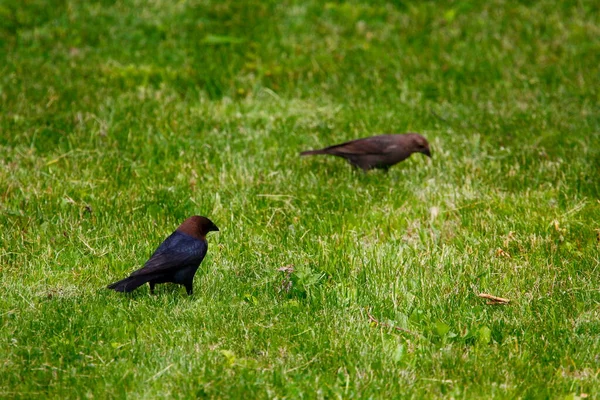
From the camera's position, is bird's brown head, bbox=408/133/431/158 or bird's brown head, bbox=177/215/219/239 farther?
bird's brown head, bbox=408/133/431/158

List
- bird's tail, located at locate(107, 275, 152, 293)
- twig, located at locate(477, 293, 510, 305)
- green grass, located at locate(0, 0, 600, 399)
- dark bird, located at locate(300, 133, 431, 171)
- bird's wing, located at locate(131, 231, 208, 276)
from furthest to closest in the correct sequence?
dark bird, located at locate(300, 133, 431, 171) < twig, located at locate(477, 293, 510, 305) < bird's wing, located at locate(131, 231, 208, 276) < bird's tail, located at locate(107, 275, 152, 293) < green grass, located at locate(0, 0, 600, 399)

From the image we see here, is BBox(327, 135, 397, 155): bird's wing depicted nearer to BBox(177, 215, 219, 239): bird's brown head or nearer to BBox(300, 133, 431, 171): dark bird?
BBox(300, 133, 431, 171): dark bird

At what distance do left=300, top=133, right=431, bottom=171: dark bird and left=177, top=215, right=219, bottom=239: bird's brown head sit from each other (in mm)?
2294

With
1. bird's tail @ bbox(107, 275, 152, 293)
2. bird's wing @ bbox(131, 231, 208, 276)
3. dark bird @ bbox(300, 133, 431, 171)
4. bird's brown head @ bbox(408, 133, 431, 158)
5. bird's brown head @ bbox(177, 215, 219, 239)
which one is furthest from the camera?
bird's brown head @ bbox(408, 133, 431, 158)

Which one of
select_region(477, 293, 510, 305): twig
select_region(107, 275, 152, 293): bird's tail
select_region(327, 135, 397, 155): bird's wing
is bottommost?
select_region(477, 293, 510, 305): twig

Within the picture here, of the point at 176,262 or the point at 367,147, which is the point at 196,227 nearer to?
the point at 176,262

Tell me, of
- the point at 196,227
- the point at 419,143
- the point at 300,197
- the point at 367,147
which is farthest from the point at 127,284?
the point at 419,143

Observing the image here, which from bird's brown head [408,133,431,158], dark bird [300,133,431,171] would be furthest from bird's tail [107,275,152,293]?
bird's brown head [408,133,431,158]

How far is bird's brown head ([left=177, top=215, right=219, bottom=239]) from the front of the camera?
5.75 metres

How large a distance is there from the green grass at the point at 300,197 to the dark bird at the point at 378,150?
171 millimetres

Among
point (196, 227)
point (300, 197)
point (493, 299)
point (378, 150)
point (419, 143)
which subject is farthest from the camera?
point (419, 143)

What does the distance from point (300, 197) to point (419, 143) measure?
1.52m

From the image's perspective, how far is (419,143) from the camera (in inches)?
317

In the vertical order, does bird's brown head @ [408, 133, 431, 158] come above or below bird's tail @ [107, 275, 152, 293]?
above
